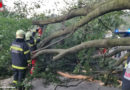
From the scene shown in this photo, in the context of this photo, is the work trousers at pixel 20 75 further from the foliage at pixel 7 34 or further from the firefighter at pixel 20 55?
the foliage at pixel 7 34

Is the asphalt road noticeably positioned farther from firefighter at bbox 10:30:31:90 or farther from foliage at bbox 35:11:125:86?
firefighter at bbox 10:30:31:90

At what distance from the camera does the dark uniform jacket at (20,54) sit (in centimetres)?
453

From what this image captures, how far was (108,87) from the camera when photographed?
428 cm

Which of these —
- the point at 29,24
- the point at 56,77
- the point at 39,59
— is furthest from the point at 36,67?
the point at 29,24

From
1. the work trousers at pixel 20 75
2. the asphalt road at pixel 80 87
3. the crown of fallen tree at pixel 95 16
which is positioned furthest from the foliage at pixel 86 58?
the crown of fallen tree at pixel 95 16

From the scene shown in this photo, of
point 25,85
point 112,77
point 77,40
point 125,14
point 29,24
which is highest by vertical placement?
point 125,14

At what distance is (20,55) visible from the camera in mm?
4609

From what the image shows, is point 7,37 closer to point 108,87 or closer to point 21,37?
point 21,37

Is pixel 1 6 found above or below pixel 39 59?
above

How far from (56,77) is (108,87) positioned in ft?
5.19

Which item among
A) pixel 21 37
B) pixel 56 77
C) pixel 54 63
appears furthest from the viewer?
pixel 54 63

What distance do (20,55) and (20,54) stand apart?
0.03 meters

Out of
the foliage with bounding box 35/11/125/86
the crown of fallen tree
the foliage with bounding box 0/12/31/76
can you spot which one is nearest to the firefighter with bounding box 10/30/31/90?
the crown of fallen tree

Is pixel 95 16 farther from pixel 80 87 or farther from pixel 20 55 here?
pixel 20 55
